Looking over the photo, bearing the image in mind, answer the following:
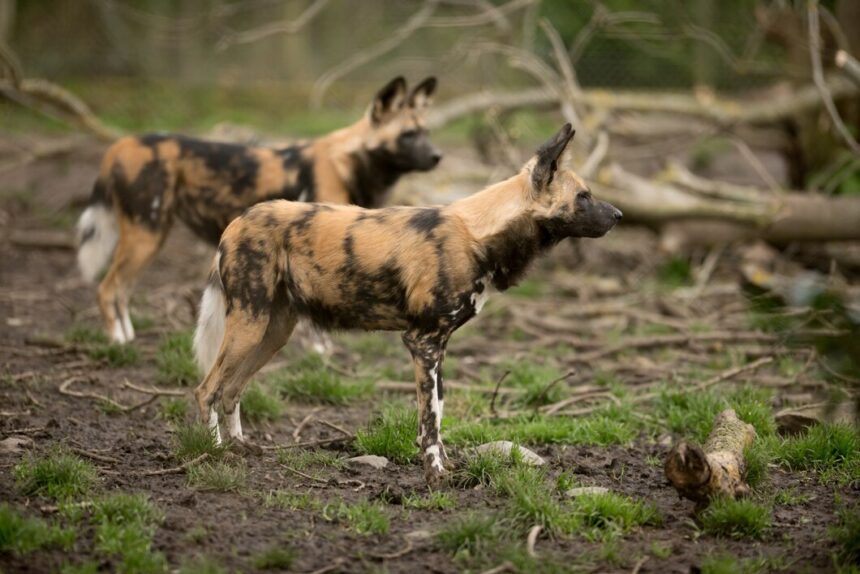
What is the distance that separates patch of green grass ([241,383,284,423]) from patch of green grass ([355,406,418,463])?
0.53m

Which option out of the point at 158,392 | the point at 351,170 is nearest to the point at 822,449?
the point at 158,392

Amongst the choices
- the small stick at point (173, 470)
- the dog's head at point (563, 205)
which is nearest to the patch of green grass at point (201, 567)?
the small stick at point (173, 470)

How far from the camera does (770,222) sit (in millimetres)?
7645

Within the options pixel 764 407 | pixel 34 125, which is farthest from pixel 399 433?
pixel 34 125

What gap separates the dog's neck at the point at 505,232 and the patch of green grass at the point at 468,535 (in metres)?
1.11

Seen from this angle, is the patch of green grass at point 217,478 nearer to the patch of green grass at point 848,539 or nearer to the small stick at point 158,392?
the small stick at point 158,392

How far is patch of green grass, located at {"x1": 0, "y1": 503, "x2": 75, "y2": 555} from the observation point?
2.96 metres

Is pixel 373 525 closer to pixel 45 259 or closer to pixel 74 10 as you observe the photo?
pixel 45 259

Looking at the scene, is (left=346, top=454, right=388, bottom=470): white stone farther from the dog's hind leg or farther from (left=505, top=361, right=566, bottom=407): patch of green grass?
the dog's hind leg

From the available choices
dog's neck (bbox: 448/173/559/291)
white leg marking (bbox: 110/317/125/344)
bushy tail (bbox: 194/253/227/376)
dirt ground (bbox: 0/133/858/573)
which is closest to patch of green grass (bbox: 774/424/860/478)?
dirt ground (bbox: 0/133/858/573)

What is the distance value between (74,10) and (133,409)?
942 centimetres

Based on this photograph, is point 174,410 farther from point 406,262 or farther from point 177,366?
point 406,262

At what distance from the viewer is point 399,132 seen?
21.2 feet

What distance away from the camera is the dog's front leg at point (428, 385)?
3.89m
